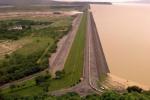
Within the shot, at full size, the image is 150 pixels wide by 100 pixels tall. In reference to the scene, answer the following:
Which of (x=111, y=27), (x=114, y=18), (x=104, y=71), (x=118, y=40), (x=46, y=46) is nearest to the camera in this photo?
(x=104, y=71)

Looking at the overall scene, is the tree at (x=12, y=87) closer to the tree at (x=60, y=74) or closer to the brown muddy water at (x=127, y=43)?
the tree at (x=60, y=74)

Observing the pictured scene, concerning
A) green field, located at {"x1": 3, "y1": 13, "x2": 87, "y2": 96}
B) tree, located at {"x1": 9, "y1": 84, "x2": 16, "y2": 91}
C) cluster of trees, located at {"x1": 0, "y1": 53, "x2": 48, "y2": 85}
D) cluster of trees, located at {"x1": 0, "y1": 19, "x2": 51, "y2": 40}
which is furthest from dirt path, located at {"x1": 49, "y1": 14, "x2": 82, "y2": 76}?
cluster of trees, located at {"x1": 0, "y1": 19, "x2": 51, "y2": 40}

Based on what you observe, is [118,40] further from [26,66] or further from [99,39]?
[26,66]

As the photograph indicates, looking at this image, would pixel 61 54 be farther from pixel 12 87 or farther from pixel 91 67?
pixel 12 87

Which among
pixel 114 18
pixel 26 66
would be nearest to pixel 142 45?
pixel 26 66

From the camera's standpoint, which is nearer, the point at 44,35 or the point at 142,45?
the point at 142,45

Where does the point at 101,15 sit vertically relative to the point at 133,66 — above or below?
above

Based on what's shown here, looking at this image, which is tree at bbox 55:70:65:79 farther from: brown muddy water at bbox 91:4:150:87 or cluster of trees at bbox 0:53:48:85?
brown muddy water at bbox 91:4:150:87
